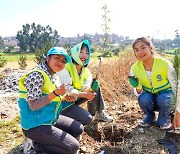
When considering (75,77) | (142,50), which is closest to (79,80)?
(75,77)

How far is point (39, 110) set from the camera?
273 cm

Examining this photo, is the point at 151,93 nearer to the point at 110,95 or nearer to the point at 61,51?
the point at 61,51

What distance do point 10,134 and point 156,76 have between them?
6.91 ft

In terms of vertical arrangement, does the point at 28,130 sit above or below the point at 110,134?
above

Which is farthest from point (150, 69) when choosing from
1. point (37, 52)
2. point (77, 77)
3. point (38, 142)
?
point (37, 52)

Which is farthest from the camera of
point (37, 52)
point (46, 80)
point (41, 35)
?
point (41, 35)

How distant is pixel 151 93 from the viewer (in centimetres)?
359

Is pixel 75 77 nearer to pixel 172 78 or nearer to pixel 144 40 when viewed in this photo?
pixel 144 40

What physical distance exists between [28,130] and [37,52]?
11060 millimetres

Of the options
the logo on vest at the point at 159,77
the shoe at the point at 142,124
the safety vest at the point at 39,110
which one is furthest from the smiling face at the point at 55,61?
the shoe at the point at 142,124

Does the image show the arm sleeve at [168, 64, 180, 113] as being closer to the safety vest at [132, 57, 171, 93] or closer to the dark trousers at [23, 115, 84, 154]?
the safety vest at [132, 57, 171, 93]

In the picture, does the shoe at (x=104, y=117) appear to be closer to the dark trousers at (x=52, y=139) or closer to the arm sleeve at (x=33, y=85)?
the dark trousers at (x=52, y=139)

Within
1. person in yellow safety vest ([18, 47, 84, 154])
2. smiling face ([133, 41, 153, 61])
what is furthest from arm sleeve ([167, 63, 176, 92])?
person in yellow safety vest ([18, 47, 84, 154])

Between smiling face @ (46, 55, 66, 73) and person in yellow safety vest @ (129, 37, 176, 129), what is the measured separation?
3.41ft
